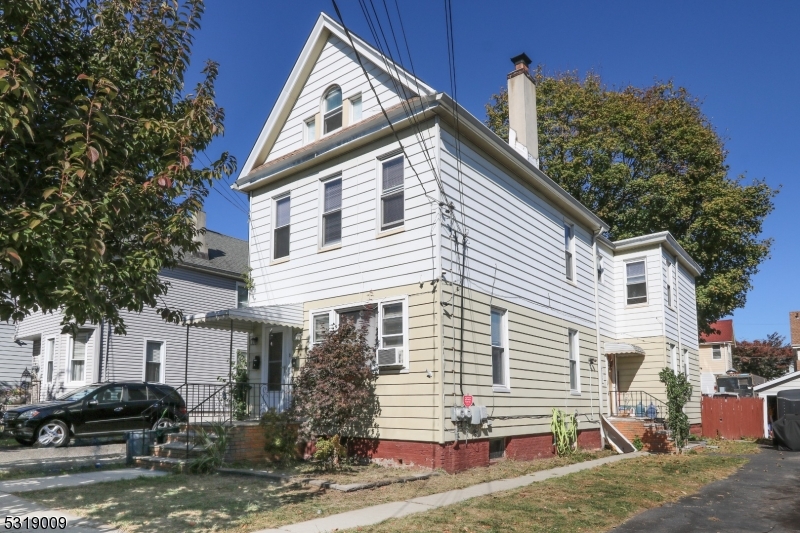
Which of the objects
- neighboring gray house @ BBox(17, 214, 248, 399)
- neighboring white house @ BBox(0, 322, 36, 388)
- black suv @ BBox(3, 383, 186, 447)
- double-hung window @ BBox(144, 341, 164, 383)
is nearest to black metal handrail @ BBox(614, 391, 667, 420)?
black suv @ BBox(3, 383, 186, 447)

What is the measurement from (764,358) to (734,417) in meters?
42.0

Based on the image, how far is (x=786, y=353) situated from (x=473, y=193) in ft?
195

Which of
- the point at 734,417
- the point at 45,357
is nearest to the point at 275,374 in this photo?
the point at 45,357

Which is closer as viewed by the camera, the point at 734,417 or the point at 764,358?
the point at 734,417

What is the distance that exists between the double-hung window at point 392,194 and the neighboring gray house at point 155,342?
37.7 ft

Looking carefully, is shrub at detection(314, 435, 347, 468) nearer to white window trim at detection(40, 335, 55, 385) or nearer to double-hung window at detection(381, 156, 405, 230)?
double-hung window at detection(381, 156, 405, 230)

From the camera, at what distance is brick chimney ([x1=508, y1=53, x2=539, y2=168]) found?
714 inches

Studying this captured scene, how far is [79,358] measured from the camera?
24.4 metres

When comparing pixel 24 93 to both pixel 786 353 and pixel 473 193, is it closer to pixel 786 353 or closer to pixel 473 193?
pixel 473 193

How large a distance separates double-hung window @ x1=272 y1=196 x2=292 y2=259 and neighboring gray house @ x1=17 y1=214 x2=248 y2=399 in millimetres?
8138

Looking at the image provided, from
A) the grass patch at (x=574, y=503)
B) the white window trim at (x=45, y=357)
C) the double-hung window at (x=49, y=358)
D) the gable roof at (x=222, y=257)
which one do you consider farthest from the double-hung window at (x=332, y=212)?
the double-hung window at (x=49, y=358)

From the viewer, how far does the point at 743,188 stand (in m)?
28.2

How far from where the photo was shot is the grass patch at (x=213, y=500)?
8.00 metres

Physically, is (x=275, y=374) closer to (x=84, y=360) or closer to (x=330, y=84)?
(x=330, y=84)
